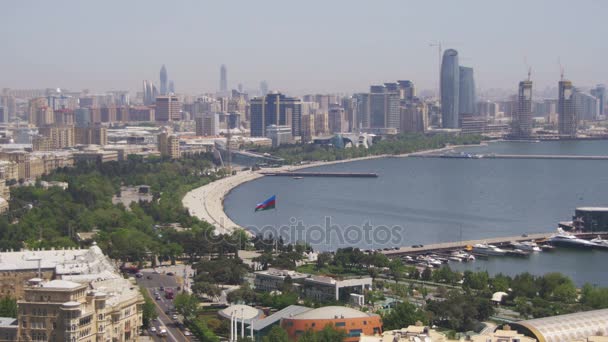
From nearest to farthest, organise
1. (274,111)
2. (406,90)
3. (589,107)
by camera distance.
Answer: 1. (274,111)
2. (406,90)
3. (589,107)

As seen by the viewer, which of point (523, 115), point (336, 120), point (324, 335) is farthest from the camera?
point (336, 120)

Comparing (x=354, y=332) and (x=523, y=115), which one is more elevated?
(x=523, y=115)

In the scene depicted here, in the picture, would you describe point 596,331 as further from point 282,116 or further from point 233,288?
point 282,116

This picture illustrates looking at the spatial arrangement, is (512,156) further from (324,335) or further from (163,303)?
(324,335)

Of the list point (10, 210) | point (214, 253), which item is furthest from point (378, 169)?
point (214, 253)

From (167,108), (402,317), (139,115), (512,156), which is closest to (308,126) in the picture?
(167,108)

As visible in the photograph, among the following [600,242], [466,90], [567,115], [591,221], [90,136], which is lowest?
[600,242]
